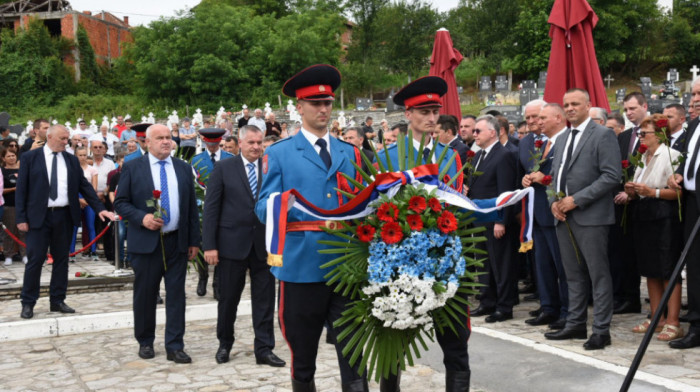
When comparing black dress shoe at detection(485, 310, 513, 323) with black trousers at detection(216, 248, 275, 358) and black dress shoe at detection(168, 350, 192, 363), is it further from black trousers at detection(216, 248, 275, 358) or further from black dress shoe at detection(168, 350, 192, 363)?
black dress shoe at detection(168, 350, 192, 363)

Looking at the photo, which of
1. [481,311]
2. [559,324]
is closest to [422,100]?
[559,324]

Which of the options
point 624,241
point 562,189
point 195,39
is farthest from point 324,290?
point 195,39

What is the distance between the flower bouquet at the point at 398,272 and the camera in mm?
3840

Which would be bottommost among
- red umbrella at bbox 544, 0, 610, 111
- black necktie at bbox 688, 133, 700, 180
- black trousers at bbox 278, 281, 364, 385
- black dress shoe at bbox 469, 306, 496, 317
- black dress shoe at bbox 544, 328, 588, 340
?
black dress shoe at bbox 469, 306, 496, 317

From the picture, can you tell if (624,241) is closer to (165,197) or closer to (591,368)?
(591,368)

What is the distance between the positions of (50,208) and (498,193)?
546 centimetres

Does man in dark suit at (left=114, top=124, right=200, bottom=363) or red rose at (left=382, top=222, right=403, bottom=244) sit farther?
man in dark suit at (left=114, top=124, right=200, bottom=363)

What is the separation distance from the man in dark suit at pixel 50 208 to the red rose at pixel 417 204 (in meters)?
5.92

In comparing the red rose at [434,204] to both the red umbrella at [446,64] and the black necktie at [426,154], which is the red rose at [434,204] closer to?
the black necktie at [426,154]

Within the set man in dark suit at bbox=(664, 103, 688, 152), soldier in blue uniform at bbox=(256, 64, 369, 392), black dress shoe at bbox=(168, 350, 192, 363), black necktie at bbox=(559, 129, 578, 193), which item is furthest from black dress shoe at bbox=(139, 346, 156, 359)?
man in dark suit at bbox=(664, 103, 688, 152)

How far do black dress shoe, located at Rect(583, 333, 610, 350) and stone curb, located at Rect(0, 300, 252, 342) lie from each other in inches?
182

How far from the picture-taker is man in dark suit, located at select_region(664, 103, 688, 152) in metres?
7.38

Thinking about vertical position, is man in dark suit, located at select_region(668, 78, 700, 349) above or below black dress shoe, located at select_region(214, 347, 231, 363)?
above

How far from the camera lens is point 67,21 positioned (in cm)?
5516
